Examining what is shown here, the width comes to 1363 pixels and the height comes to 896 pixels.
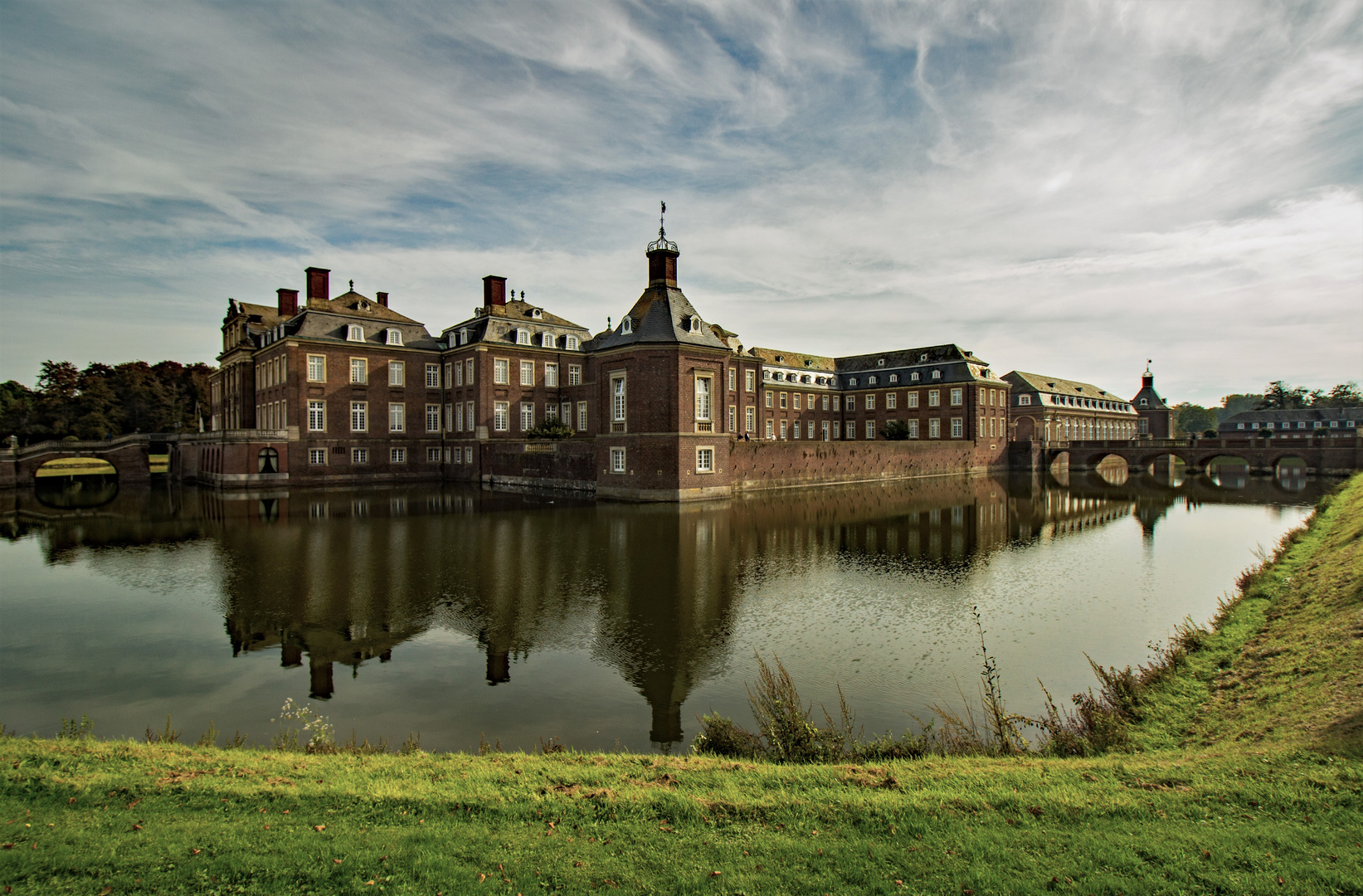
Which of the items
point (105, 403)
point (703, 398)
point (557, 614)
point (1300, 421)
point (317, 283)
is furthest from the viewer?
point (1300, 421)

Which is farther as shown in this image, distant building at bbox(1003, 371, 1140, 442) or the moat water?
distant building at bbox(1003, 371, 1140, 442)


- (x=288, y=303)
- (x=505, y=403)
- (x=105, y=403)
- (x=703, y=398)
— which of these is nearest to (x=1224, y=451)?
(x=703, y=398)

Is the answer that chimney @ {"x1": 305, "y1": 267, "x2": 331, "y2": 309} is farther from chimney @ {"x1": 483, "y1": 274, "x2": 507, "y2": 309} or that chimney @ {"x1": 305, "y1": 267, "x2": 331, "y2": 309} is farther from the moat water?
the moat water

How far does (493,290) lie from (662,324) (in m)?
18.8

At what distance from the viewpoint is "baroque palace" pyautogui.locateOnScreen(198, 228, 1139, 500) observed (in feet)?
102

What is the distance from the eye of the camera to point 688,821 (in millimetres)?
4871

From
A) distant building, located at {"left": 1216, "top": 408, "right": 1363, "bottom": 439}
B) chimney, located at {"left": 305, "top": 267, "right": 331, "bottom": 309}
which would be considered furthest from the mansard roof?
distant building, located at {"left": 1216, "top": 408, "right": 1363, "bottom": 439}

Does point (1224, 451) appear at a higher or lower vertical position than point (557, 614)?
higher

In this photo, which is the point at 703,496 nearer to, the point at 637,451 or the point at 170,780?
the point at 637,451

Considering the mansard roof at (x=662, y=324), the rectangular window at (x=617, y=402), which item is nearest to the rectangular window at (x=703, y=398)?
the mansard roof at (x=662, y=324)

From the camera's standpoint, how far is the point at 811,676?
9.39 metres

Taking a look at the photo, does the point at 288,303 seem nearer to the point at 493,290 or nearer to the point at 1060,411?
the point at 493,290

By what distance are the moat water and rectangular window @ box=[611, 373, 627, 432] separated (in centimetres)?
741

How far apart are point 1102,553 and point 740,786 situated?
700 inches
